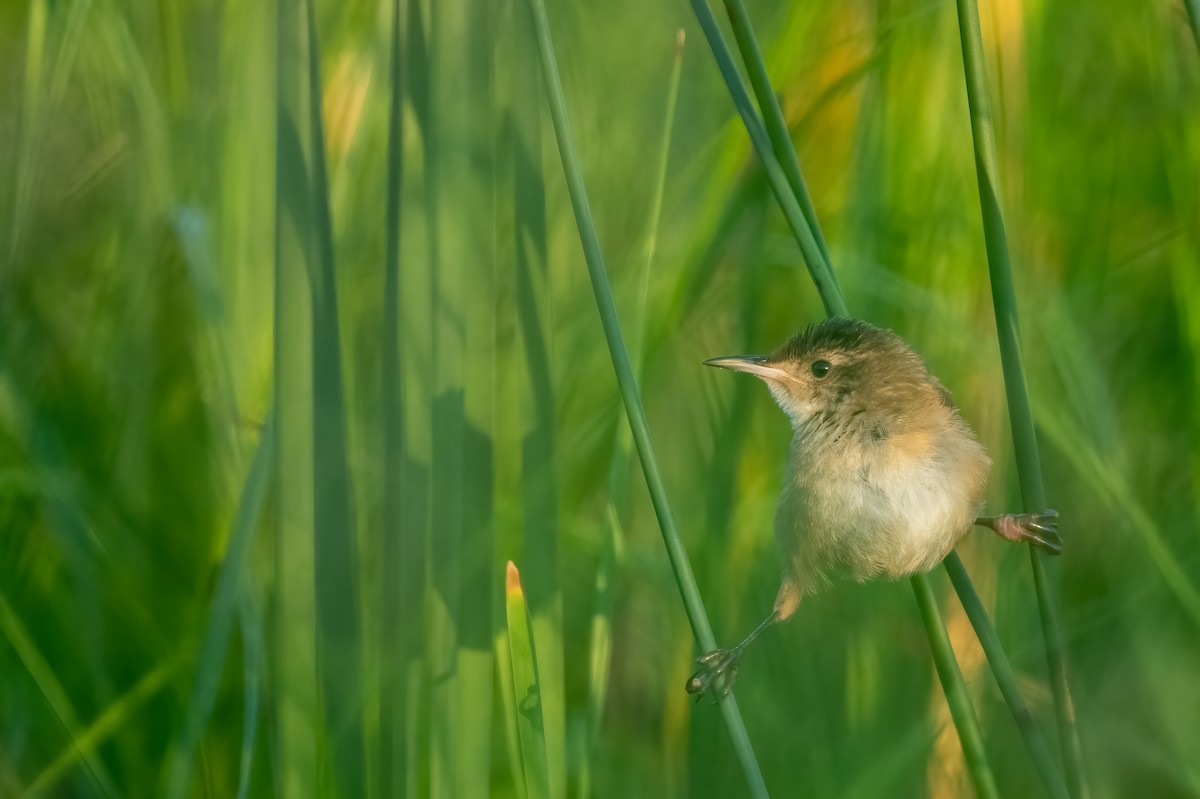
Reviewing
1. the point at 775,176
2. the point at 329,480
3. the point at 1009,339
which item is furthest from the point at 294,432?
the point at 1009,339

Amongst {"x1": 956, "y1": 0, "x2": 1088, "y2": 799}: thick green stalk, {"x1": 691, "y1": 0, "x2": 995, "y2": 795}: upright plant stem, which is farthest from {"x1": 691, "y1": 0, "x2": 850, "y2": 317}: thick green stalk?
{"x1": 956, "y1": 0, "x2": 1088, "y2": 799}: thick green stalk

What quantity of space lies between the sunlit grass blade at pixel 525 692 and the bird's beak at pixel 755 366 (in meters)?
0.74

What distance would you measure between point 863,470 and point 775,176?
0.57 metres

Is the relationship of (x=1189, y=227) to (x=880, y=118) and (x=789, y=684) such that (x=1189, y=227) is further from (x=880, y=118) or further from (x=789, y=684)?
(x=789, y=684)

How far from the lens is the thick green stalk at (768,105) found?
1.44 meters

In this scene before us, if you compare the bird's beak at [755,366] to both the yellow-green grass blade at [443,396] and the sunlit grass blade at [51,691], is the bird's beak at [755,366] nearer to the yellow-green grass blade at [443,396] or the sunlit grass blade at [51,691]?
the yellow-green grass blade at [443,396]

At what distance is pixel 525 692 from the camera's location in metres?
1.31

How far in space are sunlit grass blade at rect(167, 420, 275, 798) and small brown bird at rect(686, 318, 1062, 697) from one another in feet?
2.34

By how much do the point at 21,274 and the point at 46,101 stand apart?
0.44 meters

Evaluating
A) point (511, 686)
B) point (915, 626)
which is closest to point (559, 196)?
point (915, 626)

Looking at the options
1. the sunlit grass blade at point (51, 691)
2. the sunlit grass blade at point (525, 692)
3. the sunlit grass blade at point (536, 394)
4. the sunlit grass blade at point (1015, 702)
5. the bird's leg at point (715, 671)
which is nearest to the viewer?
the sunlit grass blade at point (525, 692)

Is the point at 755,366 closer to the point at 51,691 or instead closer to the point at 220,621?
the point at 220,621

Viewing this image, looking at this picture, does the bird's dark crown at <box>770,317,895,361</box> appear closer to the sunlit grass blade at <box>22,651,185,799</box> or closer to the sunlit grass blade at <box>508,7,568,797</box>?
the sunlit grass blade at <box>508,7,568,797</box>

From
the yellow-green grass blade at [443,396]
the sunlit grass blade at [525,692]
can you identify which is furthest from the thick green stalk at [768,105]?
the sunlit grass blade at [525,692]
